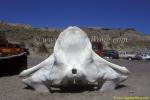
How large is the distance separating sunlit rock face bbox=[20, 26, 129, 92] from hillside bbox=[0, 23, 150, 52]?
6798cm

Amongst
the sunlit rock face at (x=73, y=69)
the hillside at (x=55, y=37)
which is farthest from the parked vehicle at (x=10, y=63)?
the hillside at (x=55, y=37)

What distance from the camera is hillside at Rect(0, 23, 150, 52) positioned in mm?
101188

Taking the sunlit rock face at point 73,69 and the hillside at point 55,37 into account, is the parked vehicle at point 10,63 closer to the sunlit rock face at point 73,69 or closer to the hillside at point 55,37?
the sunlit rock face at point 73,69

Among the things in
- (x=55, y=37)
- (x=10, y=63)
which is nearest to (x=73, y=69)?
(x=10, y=63)

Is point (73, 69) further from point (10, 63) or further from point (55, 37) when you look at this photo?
point (55, 37)

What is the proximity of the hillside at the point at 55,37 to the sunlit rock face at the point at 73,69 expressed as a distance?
223 ft

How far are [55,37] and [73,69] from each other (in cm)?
9638

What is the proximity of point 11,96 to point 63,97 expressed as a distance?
159cm

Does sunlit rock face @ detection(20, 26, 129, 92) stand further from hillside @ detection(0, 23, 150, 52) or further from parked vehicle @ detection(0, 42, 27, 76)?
hillside @ detection(0, 23, 150, 52)

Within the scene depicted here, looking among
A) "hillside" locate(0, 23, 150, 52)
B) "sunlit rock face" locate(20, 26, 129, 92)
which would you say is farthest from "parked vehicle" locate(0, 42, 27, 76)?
"hillside" locate(0, 23, 150, 52)

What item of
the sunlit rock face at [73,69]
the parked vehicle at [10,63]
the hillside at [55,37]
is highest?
the sunlit rock face at [73,69]

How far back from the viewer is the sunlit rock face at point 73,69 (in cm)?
1203

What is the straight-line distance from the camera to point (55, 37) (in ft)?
354

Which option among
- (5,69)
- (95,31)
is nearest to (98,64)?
(5,69)
